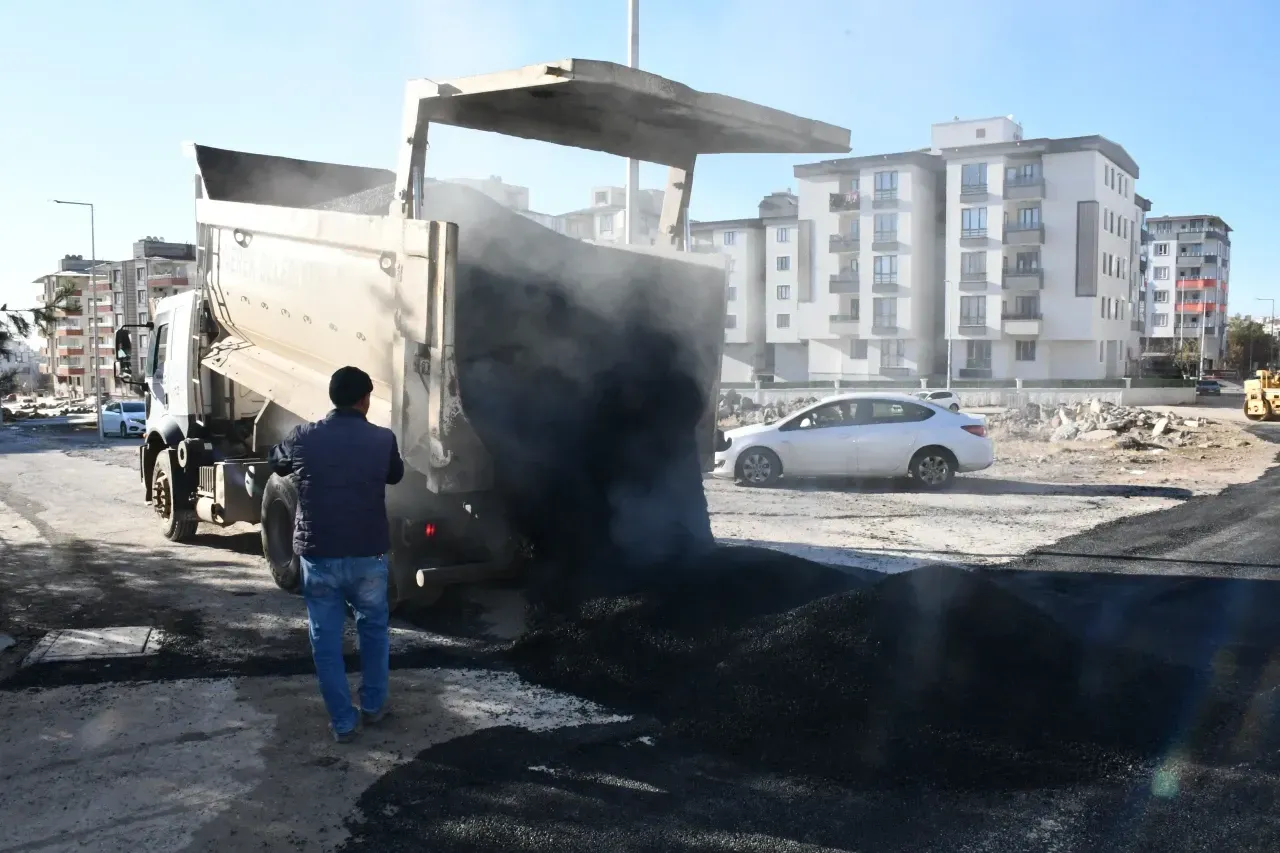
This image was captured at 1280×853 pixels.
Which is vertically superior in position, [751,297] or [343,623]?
[751,297]

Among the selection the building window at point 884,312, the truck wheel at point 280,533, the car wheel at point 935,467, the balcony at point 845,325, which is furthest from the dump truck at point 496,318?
the balcony at point 845,325

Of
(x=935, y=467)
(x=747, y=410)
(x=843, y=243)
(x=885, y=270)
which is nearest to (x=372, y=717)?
(x=935, y=467)

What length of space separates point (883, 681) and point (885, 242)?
Result: 5577cm

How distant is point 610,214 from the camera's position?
8398 millimetres

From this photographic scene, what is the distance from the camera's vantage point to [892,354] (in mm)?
58438

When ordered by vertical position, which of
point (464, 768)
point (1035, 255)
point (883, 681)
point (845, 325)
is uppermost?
point (1035, 255)

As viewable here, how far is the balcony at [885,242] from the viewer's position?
57.9 m

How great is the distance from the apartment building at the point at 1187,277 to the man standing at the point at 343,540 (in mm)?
108637

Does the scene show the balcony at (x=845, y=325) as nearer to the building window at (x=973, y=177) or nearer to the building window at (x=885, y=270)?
the building window at (x=885, y=270)

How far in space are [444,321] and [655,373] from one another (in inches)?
72.8

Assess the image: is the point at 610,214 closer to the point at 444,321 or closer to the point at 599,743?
the point at 444,321

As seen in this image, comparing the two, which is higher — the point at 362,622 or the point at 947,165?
the point at 947,165

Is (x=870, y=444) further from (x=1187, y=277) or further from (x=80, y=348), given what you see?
(x=80, y=348)

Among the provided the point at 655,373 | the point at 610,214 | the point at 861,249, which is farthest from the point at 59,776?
the point at 861,249
